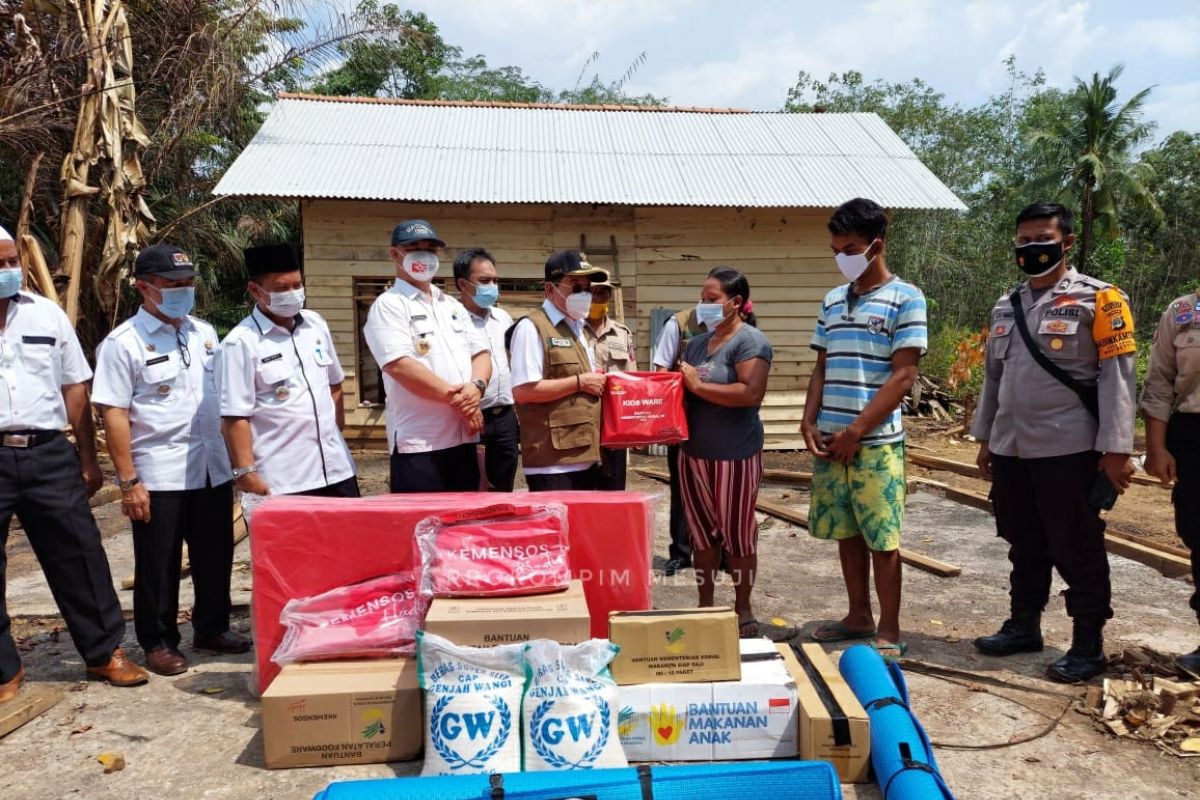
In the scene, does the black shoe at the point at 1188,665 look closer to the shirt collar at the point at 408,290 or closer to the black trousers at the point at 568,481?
the black trousers at the point at 568,481

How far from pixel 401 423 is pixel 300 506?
30.8 inches

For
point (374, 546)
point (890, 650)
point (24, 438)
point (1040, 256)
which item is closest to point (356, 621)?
point (374, 546)

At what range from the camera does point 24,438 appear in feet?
11.2

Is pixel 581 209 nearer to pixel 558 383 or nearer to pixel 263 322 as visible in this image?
pixel 558 383

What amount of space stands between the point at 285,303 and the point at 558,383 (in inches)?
50.2

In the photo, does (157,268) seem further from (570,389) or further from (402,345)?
(570,389)

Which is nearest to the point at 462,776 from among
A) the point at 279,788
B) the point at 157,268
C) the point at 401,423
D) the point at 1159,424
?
the point at 279,788

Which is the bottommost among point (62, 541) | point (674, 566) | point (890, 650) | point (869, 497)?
point (674, 566)

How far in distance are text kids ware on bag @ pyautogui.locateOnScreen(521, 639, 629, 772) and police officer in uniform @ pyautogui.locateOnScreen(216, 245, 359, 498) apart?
1.60 metres

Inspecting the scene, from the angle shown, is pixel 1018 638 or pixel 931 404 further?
pixel 931 404

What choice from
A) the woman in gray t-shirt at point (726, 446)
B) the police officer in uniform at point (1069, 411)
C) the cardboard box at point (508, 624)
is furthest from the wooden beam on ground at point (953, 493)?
the cardboard box at point (508, 624)

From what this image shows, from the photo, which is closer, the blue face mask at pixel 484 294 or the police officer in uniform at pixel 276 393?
the police officer in uniform at pixel 276 393

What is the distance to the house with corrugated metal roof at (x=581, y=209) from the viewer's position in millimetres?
10000

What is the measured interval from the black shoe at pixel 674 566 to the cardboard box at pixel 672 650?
2.55 meters
